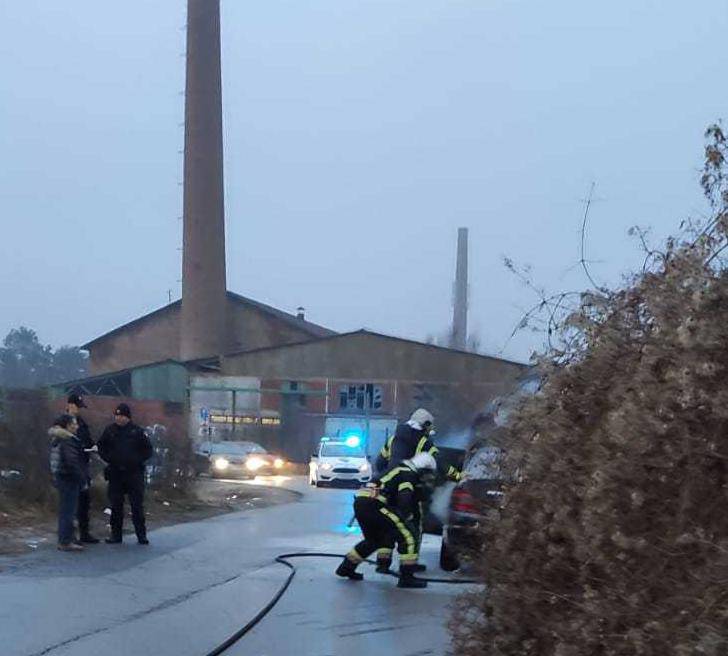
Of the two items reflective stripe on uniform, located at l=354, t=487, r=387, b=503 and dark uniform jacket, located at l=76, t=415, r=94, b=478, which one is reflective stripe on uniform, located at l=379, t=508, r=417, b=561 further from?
dark uniform jacket, located at l=76, t=415, r=94, b=478

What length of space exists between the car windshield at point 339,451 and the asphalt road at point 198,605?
845 inches

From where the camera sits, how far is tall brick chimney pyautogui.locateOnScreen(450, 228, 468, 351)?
68375 millimetres

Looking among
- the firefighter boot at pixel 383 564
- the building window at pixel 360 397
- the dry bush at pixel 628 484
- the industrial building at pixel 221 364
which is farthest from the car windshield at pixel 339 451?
the dry bush at pixel 628 484

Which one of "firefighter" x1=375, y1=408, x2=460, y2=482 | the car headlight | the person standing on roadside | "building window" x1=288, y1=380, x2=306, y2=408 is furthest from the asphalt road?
"building window" x1=288, y1=380, x2=306, y2=408

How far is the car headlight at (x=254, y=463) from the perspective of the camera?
39.3 meters

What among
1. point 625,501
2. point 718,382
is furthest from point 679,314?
point 625,501

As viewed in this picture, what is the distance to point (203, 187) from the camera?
179ft

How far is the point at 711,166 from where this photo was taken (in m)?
5.58

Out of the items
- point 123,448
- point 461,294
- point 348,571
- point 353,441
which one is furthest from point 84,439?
point 461,294

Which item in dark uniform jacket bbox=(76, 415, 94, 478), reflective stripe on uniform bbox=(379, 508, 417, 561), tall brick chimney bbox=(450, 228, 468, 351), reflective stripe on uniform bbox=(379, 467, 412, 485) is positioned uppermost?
tall brick chimney bbox=(450, 228, 468, 351)

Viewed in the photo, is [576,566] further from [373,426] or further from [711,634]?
[373,426]

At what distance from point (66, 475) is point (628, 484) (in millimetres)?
9735

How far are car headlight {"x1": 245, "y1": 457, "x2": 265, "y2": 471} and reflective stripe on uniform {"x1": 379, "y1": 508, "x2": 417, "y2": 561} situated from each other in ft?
90.6

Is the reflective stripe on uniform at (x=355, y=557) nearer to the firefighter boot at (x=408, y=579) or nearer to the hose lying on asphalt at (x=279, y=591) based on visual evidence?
the firefighter boot at (x=408, y=579)
